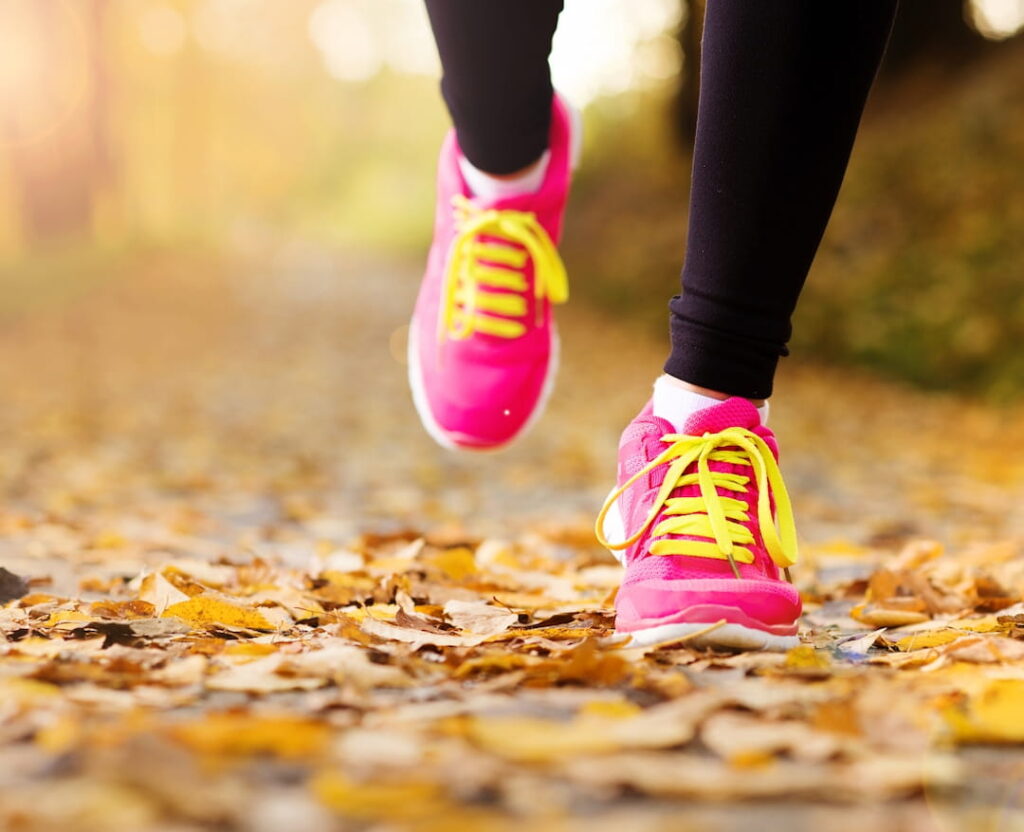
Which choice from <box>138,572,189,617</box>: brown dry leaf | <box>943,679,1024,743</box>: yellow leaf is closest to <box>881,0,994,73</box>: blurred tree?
<box>138,572,189,617</box>: brown dry leaf

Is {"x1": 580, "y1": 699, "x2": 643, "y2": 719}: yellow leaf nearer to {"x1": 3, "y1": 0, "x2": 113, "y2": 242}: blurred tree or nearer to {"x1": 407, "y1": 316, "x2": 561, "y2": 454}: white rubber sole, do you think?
{"x1": 407, "y1": 316, "x2": 561, "y2": 454}: white rubber sole

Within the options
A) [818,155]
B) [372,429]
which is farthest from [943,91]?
[818,155]

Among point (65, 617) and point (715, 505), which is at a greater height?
point (715, 505)

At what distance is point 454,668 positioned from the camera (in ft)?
3.82

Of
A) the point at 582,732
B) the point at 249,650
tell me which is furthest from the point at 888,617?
the point at 249,650

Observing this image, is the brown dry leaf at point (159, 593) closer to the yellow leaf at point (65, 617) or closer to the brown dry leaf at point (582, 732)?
the yellow leaf at point (65, 617)

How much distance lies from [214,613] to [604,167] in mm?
14217

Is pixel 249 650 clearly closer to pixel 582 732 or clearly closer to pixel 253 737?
pixel 253 737

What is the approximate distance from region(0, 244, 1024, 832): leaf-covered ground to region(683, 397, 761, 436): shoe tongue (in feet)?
0.96

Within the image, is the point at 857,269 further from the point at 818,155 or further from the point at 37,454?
the point at 818,155

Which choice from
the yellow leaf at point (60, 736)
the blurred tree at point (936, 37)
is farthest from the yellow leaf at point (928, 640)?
the blurred tree at point (936, 37)

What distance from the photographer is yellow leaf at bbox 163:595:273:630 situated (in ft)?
4.60

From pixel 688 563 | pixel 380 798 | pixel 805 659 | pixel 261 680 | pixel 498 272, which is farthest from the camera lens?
pixel 498 272

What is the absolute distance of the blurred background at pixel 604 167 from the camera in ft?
22.3
